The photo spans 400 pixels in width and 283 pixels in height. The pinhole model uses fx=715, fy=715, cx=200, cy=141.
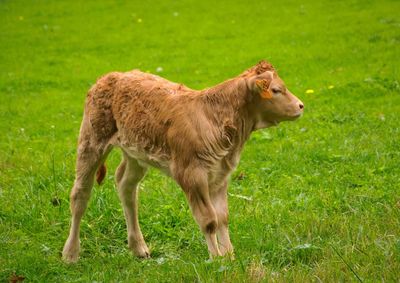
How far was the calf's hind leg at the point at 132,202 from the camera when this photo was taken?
23.1 ft

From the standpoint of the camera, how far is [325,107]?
12.3 m

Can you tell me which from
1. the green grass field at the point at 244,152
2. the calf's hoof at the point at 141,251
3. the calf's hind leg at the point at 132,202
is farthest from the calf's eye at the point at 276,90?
the calf's hoof at the point at 141,251

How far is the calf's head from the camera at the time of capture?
5.79 meters

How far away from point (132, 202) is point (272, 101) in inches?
78.9

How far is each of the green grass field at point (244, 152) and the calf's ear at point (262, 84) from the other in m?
1.29

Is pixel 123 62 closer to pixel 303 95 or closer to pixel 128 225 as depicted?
pixel 303 95

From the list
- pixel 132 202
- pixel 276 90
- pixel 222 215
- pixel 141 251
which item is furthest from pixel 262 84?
pixel 141 251

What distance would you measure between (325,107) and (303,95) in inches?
46.7

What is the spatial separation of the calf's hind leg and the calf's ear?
175 cm

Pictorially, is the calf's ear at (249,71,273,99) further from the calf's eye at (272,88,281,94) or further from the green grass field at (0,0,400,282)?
the green grass field at (0,0,400,282)

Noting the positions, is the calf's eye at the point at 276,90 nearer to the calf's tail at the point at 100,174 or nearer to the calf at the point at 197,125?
the calf at the point at 197,125

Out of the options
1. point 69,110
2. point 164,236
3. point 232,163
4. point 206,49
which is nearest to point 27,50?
point 206,49

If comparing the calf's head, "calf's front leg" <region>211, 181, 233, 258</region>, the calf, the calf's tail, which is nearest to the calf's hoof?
the calf

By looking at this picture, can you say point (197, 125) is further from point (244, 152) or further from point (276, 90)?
point (244, 152)
